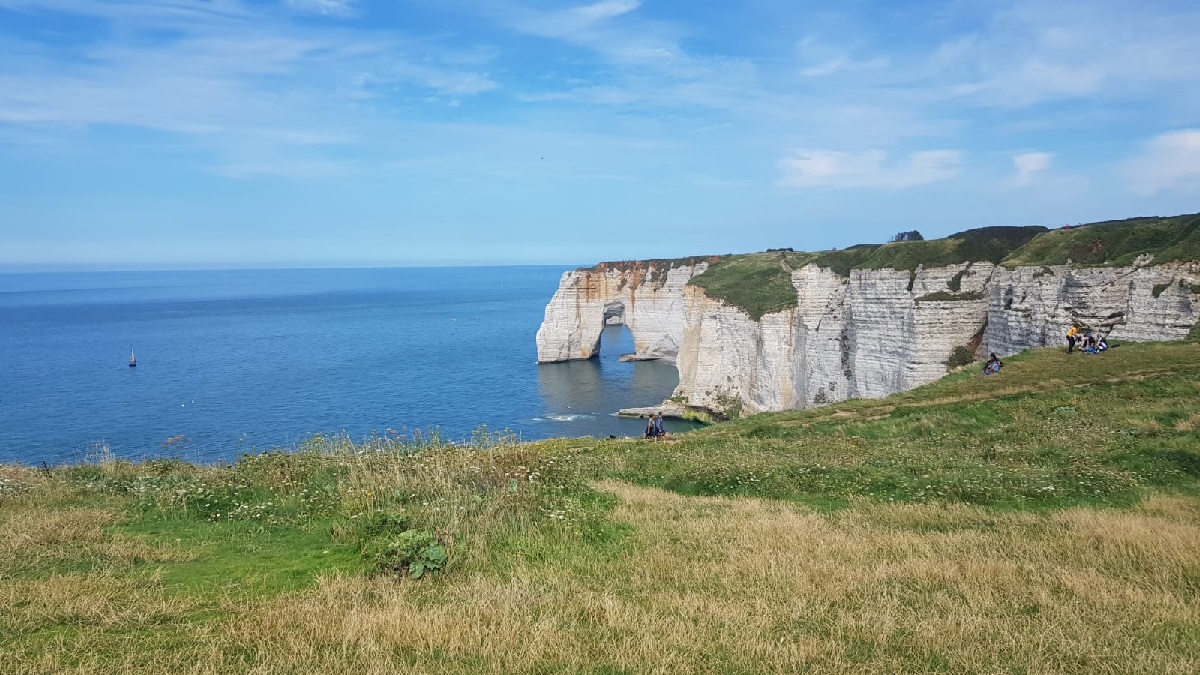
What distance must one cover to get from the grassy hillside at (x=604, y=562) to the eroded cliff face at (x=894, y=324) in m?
20.8

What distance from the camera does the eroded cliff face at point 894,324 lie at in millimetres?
34875

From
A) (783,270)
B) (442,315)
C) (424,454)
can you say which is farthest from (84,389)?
(442,315)

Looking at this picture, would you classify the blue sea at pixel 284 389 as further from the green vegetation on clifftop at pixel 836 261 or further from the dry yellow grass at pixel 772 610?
the dry yellow grass at pixel 772 610

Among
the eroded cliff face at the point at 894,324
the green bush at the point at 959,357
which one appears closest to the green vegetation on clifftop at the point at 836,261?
the eroded cliff face at the point at 894,324

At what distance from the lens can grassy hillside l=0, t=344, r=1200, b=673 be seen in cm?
679

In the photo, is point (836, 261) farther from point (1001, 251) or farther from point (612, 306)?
point (612, 306)

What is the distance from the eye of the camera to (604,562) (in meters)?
9.77

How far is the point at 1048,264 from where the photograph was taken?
41094mm

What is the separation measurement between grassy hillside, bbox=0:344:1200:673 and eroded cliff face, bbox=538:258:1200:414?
2082cm

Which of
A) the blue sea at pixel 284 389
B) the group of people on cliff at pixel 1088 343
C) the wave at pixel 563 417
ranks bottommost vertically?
the wave at pixel 563 417

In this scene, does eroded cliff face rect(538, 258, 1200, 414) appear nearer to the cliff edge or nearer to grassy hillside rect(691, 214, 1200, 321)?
the cliff edge

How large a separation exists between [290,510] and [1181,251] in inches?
1572

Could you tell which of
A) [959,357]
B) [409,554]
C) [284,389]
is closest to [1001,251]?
[959,357]

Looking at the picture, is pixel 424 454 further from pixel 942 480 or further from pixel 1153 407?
pixel 1153 407
